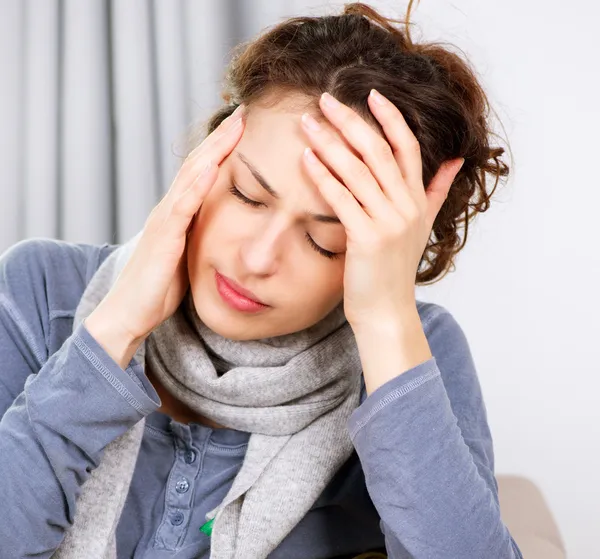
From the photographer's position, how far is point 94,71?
6.61 ft

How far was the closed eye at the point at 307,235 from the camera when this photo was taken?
1.04m

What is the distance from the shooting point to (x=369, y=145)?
102cm

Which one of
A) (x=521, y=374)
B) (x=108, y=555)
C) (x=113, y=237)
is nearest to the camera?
(x=108, y=555)

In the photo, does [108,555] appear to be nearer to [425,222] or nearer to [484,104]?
[425,222]

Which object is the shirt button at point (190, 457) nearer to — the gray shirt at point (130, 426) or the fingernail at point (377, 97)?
the gray shirt at point (130, 426)

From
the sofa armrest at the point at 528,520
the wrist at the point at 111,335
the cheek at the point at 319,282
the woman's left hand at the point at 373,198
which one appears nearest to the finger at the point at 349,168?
the woman's left hand at the point at 373,198

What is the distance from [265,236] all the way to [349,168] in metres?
0.13

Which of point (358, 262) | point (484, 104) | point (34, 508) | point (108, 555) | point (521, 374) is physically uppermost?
point (484, 104)

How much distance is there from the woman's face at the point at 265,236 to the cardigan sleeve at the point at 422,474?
175 mm

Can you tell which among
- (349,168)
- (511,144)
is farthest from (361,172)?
(511,144)

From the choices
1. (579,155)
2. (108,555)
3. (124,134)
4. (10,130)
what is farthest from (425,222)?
(10,130)

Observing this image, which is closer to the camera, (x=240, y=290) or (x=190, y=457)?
(x=240, y=290)

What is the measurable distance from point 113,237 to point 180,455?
1024mm

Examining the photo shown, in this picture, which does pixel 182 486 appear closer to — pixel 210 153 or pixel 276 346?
pixel 276 346
